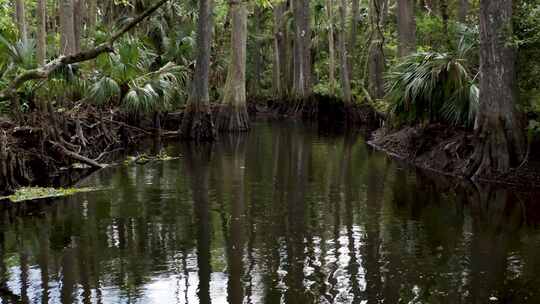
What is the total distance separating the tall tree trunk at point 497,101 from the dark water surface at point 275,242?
0.84 metres

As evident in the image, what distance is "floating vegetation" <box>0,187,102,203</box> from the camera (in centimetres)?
1053

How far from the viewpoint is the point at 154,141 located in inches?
818

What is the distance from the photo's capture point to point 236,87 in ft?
76.2

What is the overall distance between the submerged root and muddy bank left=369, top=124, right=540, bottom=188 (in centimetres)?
730

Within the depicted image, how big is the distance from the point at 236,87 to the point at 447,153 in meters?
10.8

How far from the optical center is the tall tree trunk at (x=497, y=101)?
1187 cm

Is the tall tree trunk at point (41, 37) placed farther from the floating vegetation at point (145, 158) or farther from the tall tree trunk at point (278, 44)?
the tall tree trunk at point (278, 44)

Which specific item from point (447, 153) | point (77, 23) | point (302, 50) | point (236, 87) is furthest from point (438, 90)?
point (302, 50)

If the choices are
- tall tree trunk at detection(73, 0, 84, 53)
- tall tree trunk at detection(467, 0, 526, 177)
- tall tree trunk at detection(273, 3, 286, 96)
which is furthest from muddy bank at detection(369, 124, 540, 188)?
tall tree trunk at detection(273, 3, 286, 96)

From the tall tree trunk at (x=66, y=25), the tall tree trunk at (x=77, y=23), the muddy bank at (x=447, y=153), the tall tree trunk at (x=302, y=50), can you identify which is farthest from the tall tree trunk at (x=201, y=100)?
the tall tree trunk at (x=302, y=50)

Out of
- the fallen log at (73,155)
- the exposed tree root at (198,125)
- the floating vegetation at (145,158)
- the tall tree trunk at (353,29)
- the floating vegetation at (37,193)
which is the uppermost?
the tall tree trunk at (353,29)

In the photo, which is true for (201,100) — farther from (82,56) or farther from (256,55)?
(256,55)

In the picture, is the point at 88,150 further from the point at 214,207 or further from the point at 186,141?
the point at 214,207

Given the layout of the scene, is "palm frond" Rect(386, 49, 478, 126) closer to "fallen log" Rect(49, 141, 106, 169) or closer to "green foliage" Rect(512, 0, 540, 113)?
"green foliage" Rect(512, 0, 540, 113)
